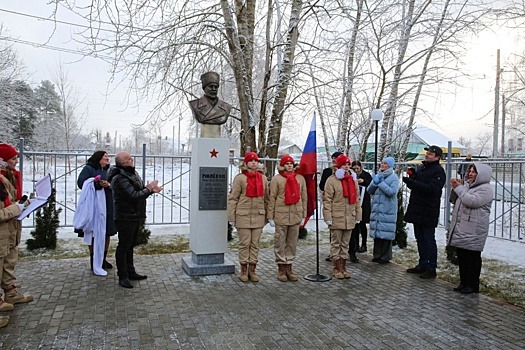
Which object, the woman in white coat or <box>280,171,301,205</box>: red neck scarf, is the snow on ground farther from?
<box>280,171,301,205</box>: red neck scarf

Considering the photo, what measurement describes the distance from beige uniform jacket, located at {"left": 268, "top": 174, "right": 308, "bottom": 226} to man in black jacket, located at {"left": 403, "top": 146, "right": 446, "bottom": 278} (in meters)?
1.69

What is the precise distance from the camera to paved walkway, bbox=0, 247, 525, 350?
3861mm

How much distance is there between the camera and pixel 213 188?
6.12 meters

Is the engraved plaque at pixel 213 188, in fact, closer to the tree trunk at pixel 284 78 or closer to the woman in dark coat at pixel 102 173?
the woman in dark coat at pixel 102 173

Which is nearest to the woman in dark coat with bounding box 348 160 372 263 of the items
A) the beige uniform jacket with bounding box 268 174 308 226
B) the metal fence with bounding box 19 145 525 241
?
the metal fence with bounding box 19 145 525 241

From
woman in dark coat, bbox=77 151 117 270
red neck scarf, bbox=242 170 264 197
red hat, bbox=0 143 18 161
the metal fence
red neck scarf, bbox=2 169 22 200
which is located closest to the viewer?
red hat, bbox=0 143 18 161

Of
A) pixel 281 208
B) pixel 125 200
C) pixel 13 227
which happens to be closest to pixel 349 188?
pixel 281 208

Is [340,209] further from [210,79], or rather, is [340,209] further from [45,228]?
[45,228]

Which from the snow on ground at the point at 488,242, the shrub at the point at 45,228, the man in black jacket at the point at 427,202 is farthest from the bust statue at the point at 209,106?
the snow on ground at the point at 488,242

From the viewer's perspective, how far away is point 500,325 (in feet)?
14.5

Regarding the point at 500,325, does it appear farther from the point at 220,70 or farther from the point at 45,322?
the point at 220,70

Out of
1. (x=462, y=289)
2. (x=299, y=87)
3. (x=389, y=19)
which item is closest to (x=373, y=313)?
(x=462, y=289)

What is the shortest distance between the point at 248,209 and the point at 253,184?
362 mm

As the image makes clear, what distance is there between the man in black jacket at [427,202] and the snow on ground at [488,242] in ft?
6.53
